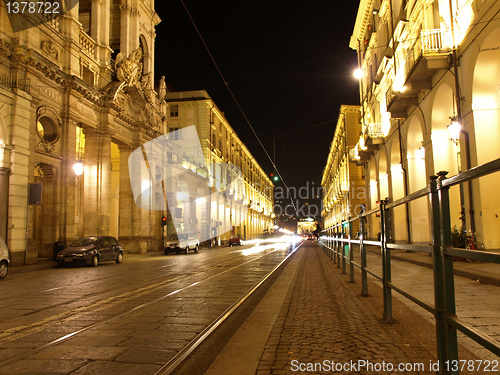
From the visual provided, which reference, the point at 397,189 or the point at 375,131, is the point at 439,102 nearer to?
the point at 397,189

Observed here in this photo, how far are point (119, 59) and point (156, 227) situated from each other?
13.9 meters

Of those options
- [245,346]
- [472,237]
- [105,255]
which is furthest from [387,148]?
[245,346]

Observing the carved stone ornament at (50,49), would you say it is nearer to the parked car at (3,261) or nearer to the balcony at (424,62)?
the parked car at (3,261)

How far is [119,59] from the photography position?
1177 inches

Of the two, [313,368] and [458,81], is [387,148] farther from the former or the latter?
[313,368]

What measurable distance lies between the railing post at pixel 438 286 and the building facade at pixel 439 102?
10514mm

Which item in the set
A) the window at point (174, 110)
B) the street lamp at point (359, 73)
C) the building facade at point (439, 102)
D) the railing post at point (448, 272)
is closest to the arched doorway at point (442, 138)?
the building facade at point (439, 102)

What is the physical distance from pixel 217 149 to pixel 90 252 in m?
40.3

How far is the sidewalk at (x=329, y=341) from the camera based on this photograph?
149 inches

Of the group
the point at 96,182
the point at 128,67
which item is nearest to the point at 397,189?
the point at 96,182

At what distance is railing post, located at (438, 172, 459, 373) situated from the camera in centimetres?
287

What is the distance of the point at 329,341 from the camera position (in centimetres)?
464

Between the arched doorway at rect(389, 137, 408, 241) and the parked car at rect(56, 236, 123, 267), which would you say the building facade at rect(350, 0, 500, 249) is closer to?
the arched doorway at rect(389, 137, 408, 241)

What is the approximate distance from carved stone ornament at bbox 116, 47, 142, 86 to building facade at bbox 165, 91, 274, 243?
16.6 m
